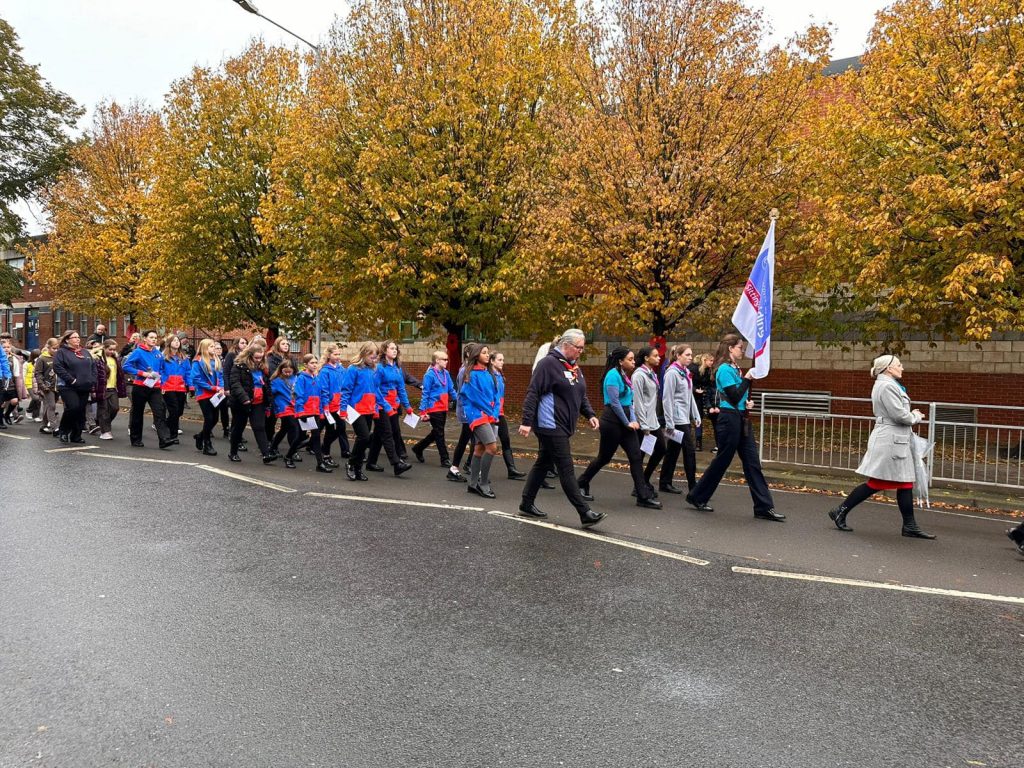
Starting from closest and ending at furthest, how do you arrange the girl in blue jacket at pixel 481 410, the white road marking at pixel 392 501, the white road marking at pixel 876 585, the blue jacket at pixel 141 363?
1. the white road marking at pixel 876 585
2. the white road marking at pixel 392 501
3. the girl in blue jacket at pixel 481 410
4. the blue jacket at pixel 141 363

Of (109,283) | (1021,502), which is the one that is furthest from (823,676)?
(109,283)

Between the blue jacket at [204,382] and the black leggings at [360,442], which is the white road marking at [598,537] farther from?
the blue jacket at [204,382]

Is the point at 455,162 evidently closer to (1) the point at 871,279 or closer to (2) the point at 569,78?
(2) the point at 569,78

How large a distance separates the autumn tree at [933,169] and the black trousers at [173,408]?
1045 cm

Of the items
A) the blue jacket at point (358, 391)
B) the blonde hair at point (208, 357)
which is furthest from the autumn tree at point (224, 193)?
the blue jacket at point (358, 391)

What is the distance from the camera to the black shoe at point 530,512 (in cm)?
777

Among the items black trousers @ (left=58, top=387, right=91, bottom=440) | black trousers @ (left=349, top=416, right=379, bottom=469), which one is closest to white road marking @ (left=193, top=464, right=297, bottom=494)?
black trousers @ (left=349, top=416, right=379, bottom=469)

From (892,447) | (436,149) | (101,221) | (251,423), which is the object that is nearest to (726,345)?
(892,447)

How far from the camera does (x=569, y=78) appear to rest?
1540 centimetres

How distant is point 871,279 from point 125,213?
2644 centimetres

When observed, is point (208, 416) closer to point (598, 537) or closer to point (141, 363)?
point (141, 363)

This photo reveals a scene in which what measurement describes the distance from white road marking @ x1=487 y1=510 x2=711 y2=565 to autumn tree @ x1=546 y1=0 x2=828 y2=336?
6.70m

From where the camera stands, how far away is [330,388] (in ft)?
36.5

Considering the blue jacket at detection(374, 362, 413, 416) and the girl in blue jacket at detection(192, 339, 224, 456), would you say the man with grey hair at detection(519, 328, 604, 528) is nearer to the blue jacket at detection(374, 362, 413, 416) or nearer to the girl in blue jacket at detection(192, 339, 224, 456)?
the blue jacket at detection(374, 362, 413, 416)
